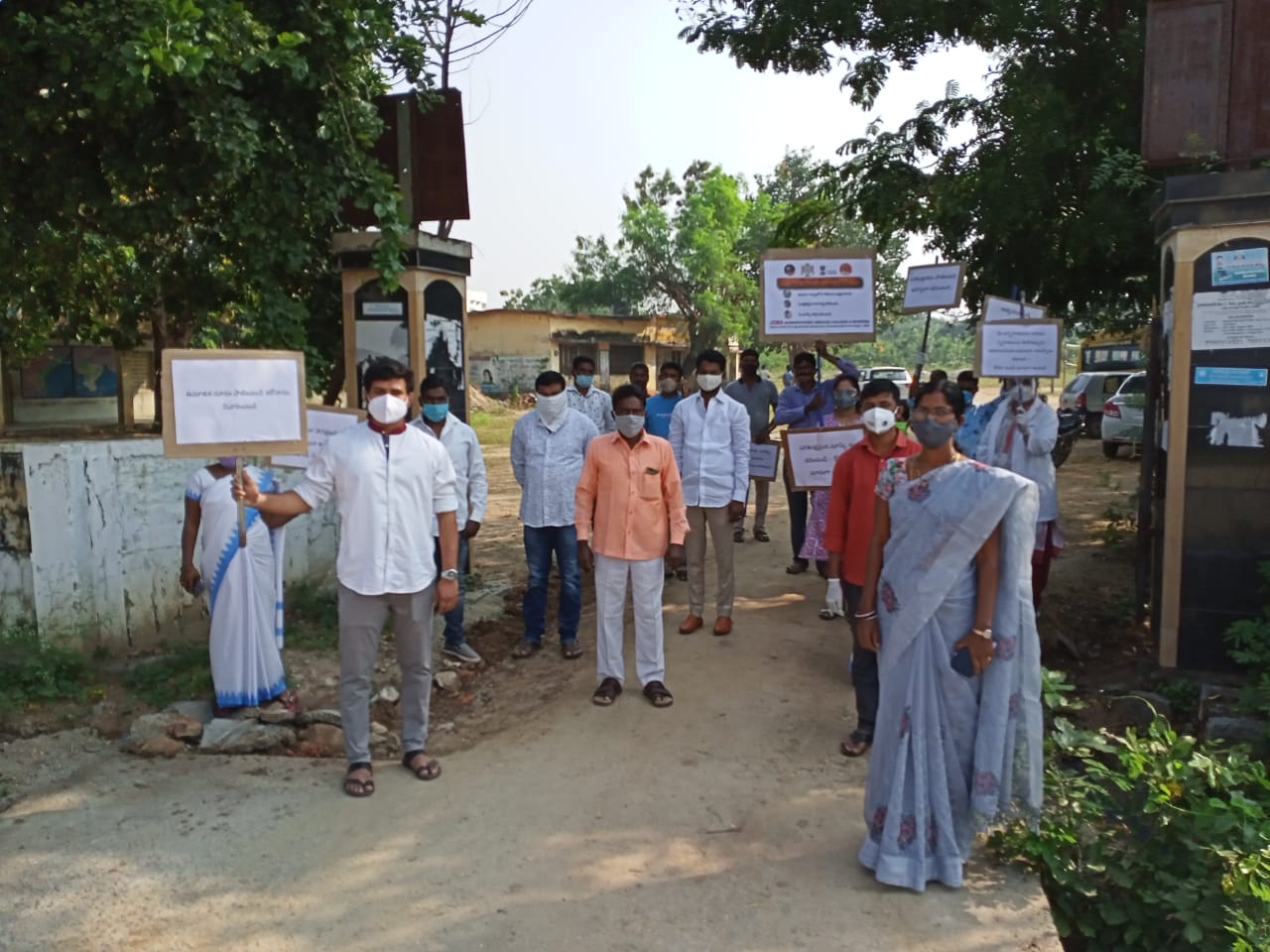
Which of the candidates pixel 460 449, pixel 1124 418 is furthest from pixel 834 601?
pixel 1124 418

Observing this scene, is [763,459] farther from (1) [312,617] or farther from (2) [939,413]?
(2) [939,413]

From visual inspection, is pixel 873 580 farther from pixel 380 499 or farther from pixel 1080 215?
pixel 1080 215

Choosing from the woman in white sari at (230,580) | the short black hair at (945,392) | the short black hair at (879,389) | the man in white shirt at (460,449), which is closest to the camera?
the short black hair at (945,392)

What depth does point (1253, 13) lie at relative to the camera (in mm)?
6414

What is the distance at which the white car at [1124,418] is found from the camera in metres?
17.3

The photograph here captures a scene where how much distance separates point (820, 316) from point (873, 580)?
3378 millimetres

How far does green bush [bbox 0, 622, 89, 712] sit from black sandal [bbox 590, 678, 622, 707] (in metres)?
2.87

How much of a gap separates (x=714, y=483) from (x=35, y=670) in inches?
160

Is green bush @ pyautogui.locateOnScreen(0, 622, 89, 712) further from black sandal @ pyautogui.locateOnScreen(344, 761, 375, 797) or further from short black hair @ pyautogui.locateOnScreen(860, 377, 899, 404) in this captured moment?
short black hair @ pyautogui.locateOnScreen(860, 377, 899, 404)

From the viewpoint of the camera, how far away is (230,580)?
17.5 ft

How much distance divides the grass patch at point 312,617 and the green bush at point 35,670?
1216 millimetres

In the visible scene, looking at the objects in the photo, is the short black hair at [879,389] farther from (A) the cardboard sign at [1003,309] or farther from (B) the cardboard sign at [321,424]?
(B) the cardboard sign at [321,424]

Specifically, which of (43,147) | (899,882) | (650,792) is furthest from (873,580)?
(43,147)

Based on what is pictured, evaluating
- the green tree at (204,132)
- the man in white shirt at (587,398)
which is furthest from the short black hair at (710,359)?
the green tree at (204,132)
